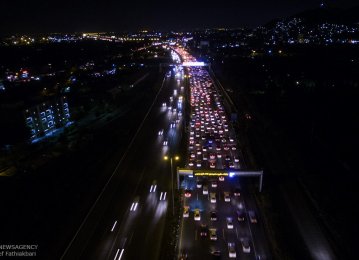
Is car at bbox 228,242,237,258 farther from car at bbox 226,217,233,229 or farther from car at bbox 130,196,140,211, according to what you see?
car at bbox 130,196,140,211

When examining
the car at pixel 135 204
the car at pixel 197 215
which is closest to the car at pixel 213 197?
the car at pixel 197 215

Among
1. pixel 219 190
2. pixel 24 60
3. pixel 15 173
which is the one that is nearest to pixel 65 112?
pixel 15 173

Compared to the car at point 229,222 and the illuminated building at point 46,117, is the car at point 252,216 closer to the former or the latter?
the car at point 229,222

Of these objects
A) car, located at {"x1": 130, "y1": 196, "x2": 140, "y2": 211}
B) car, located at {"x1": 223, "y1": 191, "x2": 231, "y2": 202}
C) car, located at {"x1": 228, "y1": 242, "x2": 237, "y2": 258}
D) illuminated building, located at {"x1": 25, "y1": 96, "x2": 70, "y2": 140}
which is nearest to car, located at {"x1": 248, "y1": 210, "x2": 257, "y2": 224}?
car, located at {"x1": 223, "y1": 191, "x2": 231, "y2": 202}

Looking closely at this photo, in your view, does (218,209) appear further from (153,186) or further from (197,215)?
(153,186)

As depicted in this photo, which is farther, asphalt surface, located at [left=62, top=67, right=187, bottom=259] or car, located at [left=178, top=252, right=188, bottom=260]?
asphalt surface, located at [left=62, top=67, right=187, bottom=259]

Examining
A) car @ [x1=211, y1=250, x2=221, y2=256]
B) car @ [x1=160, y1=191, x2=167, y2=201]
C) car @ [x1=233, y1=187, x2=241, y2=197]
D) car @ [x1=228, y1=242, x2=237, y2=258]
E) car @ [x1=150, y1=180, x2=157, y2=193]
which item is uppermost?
car @ [x1=228, y1=242, x2=237, y2=258]

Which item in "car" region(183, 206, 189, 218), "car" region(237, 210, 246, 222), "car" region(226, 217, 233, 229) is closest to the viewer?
"car" region(226, 217, 233, 229)

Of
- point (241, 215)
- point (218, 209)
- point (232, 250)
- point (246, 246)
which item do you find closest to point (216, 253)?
point (232, 250)
